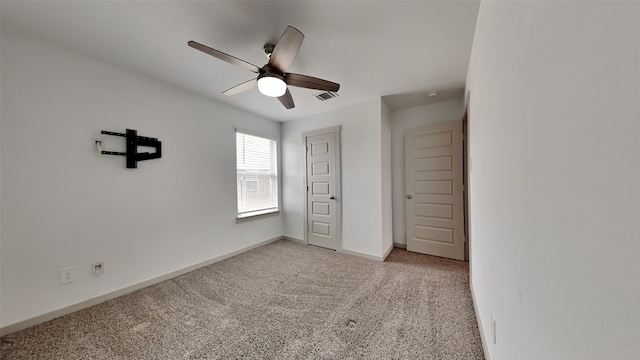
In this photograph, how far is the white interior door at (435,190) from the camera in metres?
2.98

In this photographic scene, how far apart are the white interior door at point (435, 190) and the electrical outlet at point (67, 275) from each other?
13.3 feet

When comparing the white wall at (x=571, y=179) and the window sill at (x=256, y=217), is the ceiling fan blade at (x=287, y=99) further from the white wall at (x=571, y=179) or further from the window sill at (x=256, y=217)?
the window sill at (x=256, y=217)

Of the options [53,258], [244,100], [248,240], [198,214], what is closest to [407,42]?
[244,100]

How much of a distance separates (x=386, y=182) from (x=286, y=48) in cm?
232

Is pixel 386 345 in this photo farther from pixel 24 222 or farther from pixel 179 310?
pixel 24 222

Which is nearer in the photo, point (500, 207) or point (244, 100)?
point (500, 207)

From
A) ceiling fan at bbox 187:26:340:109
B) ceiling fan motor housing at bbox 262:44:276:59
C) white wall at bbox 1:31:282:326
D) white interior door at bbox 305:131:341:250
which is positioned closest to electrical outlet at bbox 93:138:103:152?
white wall at bbox 1:31:282:326

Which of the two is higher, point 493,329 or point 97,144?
point 97,144

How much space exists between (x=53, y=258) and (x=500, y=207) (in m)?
3.44

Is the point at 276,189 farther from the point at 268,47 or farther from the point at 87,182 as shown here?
the point at 268,47

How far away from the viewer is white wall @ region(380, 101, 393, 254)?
10.00 ft

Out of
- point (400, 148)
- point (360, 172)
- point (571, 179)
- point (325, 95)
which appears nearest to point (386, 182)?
point (360, 172)

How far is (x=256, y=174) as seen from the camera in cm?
373

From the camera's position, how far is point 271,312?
6.15 feet
